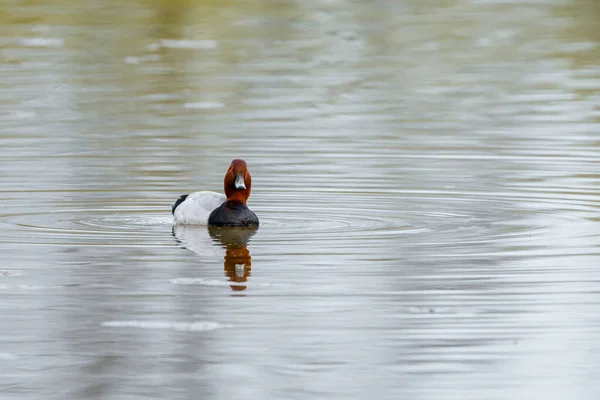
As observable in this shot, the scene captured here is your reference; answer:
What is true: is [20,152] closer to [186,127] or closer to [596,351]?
[186,127]

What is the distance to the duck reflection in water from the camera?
10.4m

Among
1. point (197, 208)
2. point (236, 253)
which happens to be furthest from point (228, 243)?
point (197, 208)

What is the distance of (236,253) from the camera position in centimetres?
1134

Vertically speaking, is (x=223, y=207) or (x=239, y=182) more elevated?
(x=239, y=182)

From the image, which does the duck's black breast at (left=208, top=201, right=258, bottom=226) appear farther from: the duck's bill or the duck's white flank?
the duck's bill

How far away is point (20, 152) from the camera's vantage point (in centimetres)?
1753

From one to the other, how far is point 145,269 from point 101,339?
2289 mm

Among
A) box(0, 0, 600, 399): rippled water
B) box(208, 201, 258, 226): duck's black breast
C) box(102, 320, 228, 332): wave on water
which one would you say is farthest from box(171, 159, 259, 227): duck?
box(102, 320, 228, 332): wave on water

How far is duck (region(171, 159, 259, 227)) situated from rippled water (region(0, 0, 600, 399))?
0.15 metres

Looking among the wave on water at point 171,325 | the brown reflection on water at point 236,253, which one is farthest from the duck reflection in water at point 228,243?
the wave on water at point 171,325

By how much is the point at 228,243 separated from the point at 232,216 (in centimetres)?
72

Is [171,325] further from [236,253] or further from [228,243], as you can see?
[228,243]

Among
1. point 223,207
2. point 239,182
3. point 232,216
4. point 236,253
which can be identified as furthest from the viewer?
point 223,207

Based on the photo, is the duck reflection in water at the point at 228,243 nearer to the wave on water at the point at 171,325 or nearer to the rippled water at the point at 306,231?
the rippled water at the point at 306,231
